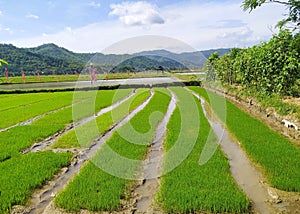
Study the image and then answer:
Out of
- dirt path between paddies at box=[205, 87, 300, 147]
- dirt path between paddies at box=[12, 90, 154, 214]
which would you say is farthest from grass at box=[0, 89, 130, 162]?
dirt path between paddies at box=[205, 87, 300, 147]

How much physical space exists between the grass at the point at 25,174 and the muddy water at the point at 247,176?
3783 mm

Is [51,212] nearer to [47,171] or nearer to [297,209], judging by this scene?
[47,171]

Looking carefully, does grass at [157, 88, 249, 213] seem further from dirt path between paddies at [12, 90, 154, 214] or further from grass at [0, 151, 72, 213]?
grass at [0, 151, 72, 213]

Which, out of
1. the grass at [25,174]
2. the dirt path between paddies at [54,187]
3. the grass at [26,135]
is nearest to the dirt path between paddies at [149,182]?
the dirt path between paddies at [54,187]

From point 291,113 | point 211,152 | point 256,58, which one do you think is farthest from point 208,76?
point 211,152

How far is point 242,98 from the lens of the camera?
1792 centimetres

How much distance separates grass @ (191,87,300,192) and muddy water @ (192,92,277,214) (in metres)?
0.18

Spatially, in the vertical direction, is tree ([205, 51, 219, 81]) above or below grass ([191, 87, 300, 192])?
above

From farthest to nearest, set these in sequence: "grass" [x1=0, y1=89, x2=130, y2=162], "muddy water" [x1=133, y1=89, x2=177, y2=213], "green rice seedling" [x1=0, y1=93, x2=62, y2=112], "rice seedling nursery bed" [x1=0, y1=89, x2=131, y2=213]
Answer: "green rice seedling" [x1=0, y1=93, x2=62, y2=112] → "grass" [x1=0, y1=89, x2=130, y2=162] → "rice seedling nursery bed" [x1=0, y1=89, x2=131, y2=213] → "muddy water" [x1=133, y1=89, x2=177, y2=213]

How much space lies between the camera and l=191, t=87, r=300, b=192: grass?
16.7 feet

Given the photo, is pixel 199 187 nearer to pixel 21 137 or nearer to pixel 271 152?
pixel 271 152

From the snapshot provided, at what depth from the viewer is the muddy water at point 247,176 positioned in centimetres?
445

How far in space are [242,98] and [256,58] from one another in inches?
111

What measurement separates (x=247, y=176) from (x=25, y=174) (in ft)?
14.8
